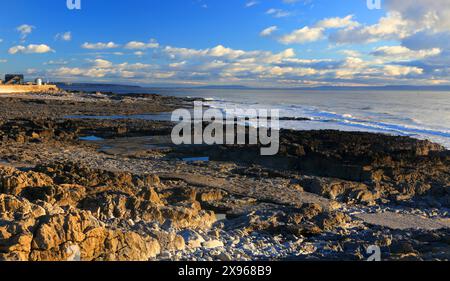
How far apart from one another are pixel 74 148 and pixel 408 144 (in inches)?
613

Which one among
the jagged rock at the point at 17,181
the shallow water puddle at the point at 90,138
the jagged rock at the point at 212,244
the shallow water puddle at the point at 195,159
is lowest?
the jagged rock at the point at 212,244

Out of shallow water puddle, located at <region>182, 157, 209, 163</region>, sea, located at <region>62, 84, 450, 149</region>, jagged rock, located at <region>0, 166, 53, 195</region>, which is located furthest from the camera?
sea, located at <region>62, 84, 450, 149</region>

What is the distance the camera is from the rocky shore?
20.3 feet

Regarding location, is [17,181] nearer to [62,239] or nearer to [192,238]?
[62,239]

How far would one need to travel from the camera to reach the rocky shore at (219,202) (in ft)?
20.3

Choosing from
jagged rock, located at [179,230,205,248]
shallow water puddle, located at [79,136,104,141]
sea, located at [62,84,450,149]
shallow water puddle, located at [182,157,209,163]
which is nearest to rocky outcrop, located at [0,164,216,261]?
jagged rock, located at [179,230,205,248]

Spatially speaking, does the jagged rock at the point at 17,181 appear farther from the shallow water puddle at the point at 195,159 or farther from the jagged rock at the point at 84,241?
the shallow water puddle at the point at 195,159

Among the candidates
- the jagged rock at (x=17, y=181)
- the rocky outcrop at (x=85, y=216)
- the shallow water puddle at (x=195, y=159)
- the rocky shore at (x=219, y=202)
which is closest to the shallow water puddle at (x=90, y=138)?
the rocky shore at (x=219, y=202)

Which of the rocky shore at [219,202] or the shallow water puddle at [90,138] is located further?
the shallow water puddle at [90,138]

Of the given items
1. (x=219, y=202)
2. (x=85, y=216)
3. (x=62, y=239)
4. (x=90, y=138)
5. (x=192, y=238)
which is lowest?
(x=219, y=202)

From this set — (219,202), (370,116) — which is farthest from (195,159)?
(370,116)

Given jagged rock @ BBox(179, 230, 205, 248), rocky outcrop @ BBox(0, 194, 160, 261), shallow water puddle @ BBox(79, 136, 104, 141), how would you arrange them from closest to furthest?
rocky outcrop @ BBox(0, 194, 160, 261), jagged rock @ BBox(179, 230, 205, 248), shallow water puddle @ BBox(79, 136, 104, 141)

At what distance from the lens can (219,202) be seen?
10297 mm

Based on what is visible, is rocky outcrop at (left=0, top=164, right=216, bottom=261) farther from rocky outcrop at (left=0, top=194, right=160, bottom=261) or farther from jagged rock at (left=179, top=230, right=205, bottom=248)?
jagged rock at (left=179, top=230, right=205, bottom=248)
